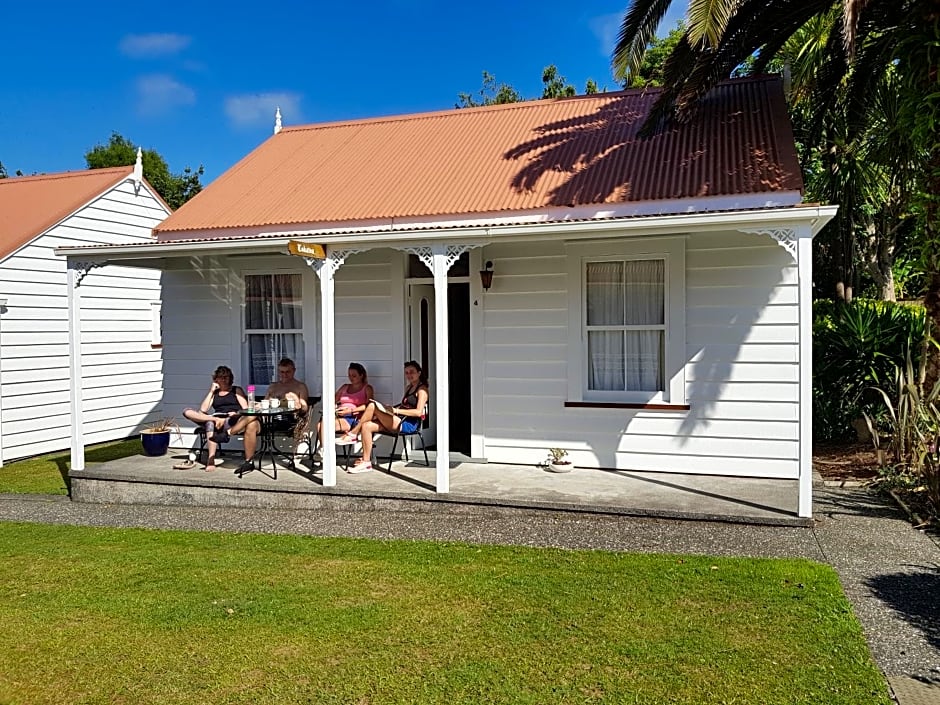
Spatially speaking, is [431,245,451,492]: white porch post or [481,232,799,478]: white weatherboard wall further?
[481,232,799,478]: white weatherboard wall

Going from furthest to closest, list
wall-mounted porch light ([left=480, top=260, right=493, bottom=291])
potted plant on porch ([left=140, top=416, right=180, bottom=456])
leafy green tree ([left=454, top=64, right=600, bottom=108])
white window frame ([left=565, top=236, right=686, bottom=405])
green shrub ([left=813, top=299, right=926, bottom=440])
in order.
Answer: leafy green tree ([left=454, top=64, right=600, bottom=108])
green shrub ([left=813, top=299, right=926, bottom=440])
potted plant on porch ([left=140, top=416, right=180, bottom=456])
wall-mounted porch light ([left=480, top=260, right=493, bottom=291])
white window frame ([left=565, top=236, right=686, bottom=405])

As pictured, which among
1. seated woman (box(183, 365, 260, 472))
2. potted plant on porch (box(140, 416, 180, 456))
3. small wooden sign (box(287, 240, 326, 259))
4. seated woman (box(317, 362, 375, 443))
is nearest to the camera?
small wooden sign (box(287, 240, 326, 259))

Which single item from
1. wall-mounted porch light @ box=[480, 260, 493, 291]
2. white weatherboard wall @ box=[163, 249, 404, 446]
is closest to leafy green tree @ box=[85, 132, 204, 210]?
white weatherboard wall @ box=[163, 249, 404, 446]

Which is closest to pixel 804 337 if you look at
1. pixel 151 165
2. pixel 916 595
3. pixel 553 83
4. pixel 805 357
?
pixel 805 357

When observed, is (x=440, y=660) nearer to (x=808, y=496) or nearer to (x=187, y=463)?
(x=808, y=496)

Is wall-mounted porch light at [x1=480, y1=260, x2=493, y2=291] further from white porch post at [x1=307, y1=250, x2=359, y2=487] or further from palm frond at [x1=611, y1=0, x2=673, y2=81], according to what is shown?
palm frond at [x1=611, y1=0, x2=673, y2=81]

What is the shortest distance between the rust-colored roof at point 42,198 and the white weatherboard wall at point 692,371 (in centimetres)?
827

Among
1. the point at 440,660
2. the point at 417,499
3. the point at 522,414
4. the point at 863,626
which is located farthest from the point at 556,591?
the point at 522,414

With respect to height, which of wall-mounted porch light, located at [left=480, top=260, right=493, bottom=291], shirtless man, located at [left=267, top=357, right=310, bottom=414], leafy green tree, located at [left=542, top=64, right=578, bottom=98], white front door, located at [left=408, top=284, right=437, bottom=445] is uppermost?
leafy green tree, located at [left=542, top=64, right=578, bottom=98]

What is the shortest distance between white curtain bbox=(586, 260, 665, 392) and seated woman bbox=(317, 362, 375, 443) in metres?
2.63

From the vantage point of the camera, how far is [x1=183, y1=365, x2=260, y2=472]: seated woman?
8.66 m

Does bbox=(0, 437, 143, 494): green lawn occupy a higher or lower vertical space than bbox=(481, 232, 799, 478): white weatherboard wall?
lower

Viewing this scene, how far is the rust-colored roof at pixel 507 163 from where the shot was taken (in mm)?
8828

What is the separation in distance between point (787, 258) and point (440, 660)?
5.75 metres
